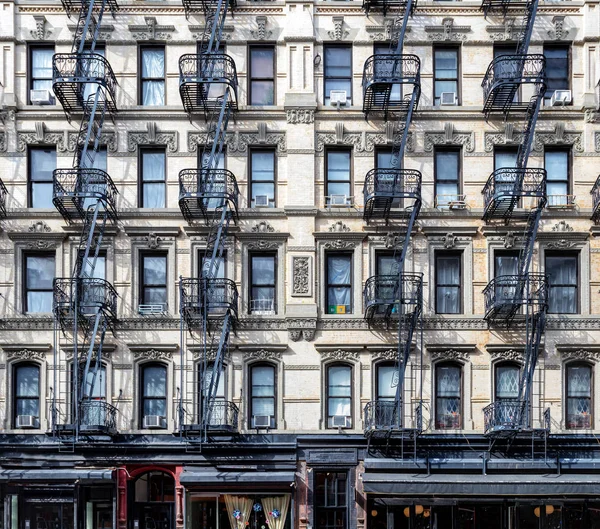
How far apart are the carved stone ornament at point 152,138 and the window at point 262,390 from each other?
6.85 meters

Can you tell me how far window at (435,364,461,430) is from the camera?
24.7 metres

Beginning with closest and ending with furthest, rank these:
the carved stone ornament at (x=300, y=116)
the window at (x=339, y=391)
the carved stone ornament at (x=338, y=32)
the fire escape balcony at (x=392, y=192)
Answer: the fire escape balcony at (x=392, y=192) < the window at (x=339, y=391) < the carved stone ornament at (x=300, y=116) < the carved stone ornament at (x=338, y=32)

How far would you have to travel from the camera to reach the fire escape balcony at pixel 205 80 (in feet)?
80.2

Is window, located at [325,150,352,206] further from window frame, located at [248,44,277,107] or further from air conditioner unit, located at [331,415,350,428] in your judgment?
air conditioner unit, located at [331,415,350,428]

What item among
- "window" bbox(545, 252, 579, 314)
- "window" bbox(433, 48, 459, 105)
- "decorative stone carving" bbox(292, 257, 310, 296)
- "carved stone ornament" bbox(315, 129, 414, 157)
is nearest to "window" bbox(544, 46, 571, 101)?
"window" bbox(433, 48, 459, 105)

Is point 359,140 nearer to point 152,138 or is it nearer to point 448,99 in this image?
point 448,99

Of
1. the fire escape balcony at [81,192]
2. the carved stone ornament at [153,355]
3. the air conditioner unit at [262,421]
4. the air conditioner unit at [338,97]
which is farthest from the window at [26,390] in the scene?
the air conditioner unit at [338,97]

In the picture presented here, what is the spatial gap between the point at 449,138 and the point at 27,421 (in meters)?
14.5

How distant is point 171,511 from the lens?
80.2 feet

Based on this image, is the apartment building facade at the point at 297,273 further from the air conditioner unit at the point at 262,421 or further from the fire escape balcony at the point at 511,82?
the fire escape balcony at the point at 511,82

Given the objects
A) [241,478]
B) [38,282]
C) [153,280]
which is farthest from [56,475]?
[153,280]

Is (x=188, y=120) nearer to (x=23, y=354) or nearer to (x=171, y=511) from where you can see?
(x=23, y=354)

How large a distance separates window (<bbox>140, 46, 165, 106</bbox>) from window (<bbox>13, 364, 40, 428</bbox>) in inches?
332

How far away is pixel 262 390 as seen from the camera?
24.9 metres
